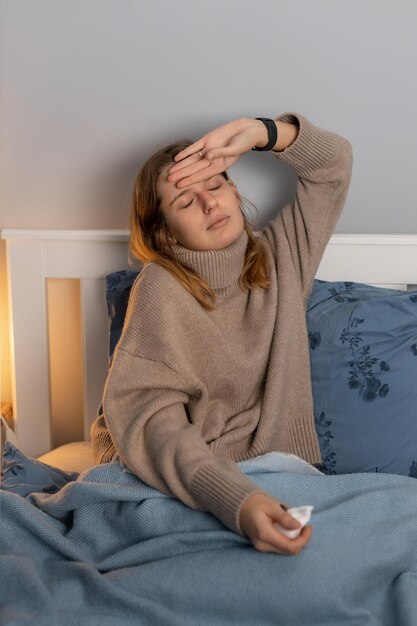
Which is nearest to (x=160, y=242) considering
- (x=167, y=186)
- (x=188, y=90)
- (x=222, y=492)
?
(x=167, y=186)

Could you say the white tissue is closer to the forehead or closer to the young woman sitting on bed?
the young woman sitting on bed

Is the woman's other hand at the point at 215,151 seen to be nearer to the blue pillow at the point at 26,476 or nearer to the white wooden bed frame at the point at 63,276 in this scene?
the white wooden bed frame at the point at 63,276

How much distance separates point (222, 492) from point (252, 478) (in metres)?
0.14

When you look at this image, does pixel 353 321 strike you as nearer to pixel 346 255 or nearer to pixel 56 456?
pixel 346 255

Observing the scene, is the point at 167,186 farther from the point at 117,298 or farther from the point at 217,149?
the point at 117,298

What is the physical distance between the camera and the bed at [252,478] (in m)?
→ 1.07

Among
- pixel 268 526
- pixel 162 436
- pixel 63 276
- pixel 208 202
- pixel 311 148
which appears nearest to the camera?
pixel 268 526

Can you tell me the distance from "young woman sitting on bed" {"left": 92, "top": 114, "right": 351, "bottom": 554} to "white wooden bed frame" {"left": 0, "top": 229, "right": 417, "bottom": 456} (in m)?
0.14

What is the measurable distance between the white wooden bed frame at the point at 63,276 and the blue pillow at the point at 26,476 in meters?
0.28

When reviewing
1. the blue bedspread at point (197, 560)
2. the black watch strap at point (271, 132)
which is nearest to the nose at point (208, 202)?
the black watch strap at point (271, 132)

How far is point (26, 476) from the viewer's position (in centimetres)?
147

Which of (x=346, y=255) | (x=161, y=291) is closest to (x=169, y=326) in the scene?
(x=161, y=291)

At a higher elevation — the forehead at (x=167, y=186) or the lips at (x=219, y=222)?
the forehead at (x=167, y=186)

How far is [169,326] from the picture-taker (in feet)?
4.49
